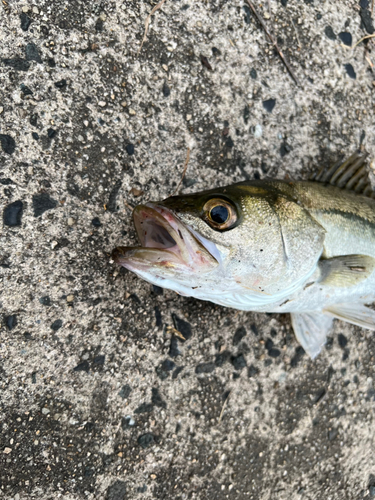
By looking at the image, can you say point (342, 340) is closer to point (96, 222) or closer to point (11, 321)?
point (96, 222)

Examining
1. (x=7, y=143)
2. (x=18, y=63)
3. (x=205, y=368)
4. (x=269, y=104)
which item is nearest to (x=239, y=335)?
(x=205, y=368)

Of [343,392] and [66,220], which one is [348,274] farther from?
[66,220]

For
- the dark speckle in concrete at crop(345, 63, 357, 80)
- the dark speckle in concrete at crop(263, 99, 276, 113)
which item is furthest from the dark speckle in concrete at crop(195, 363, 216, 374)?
the dark speckle in concrete at crop(345, 63, 357, 80)

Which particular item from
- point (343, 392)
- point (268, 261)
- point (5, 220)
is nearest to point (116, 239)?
point (5, 220)

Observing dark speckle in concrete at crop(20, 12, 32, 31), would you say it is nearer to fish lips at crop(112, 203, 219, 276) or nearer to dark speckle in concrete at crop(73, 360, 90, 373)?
fish lips at crop(112, 203, 219, 276)

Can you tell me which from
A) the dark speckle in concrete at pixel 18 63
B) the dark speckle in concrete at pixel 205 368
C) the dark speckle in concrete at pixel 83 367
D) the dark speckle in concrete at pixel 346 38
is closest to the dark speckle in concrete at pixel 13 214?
the dark speckle in concrete at pixel 18 63

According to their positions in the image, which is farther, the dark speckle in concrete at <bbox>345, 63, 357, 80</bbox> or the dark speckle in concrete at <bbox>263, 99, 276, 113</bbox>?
the dark speckle in concrete at <bbox>345, 63, 357, 80</bbox>
